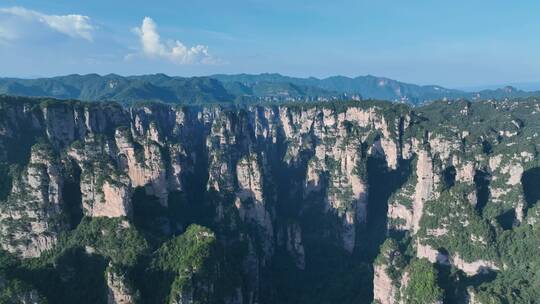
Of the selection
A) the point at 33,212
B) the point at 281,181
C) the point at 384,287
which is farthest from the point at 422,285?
the point at 281,181

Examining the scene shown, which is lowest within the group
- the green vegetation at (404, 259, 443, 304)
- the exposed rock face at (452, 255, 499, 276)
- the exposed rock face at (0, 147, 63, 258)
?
the exposed rock face at (452, 255, 499, 276)

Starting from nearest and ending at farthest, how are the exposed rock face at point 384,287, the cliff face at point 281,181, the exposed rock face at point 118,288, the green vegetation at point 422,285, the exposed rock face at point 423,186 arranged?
the exposed rock face at point 118,288, the green vegetation at point 422,285, the exposed rock face at point 384,287, the cliff face at point 281,181, the exposed rock face at point 423,186

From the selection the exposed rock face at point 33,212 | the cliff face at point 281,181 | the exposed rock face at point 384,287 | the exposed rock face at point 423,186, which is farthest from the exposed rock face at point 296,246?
the exposed rock face at point 33,212

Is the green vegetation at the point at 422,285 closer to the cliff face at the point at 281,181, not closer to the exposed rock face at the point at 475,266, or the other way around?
the cliff face at the point at 281,181

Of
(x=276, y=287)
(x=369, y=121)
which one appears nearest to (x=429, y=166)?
(x=276, y=287)

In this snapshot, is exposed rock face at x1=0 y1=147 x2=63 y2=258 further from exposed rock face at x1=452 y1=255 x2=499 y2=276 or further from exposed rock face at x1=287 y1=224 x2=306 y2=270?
exposed rock face at x1=452 y1=255 x2=499 y2=276

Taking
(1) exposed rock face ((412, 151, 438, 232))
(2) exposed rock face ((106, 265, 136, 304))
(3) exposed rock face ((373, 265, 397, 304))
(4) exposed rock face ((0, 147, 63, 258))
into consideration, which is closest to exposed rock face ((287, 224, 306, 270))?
(3) exposed rock face ((373, 265, 397, 304))

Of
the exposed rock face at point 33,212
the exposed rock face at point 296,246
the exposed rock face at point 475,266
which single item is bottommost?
the exposed rock face at point 296,246

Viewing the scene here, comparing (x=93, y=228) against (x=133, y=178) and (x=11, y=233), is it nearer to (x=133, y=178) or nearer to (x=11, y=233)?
(x=11, y=233)
